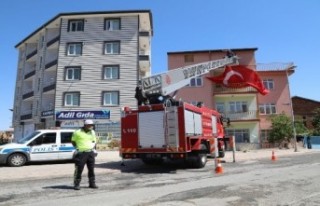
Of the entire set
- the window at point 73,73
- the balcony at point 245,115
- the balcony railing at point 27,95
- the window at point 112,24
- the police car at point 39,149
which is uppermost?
the window at point 112,24

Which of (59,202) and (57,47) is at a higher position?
(57,47)

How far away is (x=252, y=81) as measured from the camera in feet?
132

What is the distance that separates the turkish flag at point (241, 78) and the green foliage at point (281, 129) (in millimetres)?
3250

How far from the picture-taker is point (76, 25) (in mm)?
42469

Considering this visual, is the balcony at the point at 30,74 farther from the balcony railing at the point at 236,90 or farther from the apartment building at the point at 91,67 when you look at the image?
the balcony railing at the point at 236,90

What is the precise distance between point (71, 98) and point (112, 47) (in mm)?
7405

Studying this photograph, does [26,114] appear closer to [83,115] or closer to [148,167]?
[83,115]

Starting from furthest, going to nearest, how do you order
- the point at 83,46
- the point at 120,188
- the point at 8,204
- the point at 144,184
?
the point at 83,46
the point at 144,184
the point at 120,188
the point at 8,204

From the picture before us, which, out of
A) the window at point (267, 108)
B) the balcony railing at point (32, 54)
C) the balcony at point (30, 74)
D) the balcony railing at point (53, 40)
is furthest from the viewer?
the balcony railing at point (32, 54)

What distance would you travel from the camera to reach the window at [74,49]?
41356mm

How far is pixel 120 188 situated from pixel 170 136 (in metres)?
4.84

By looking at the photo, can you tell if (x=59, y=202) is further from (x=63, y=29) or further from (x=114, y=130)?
(x=63, y=29)

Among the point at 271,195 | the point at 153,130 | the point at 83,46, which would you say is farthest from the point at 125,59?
the point at 271,195

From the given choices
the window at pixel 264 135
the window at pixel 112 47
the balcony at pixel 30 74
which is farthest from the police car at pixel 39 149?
the balcony at pixel 30 74
